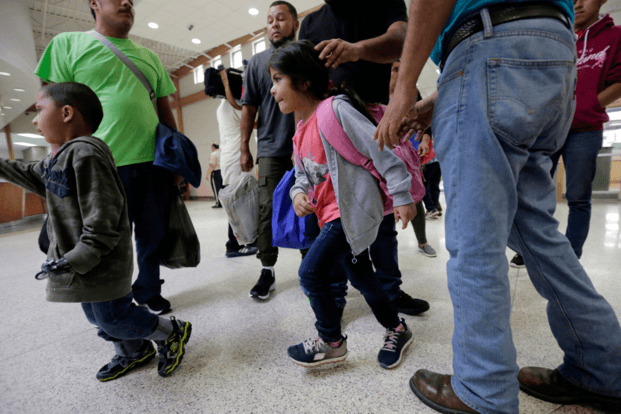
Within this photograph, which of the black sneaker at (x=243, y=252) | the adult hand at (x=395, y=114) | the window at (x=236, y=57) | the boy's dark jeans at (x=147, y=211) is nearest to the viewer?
the adult hand at (x=395, y=114)

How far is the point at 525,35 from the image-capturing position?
66 centimetres

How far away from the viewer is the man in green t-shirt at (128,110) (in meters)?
1.53

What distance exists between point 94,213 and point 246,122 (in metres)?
1.27

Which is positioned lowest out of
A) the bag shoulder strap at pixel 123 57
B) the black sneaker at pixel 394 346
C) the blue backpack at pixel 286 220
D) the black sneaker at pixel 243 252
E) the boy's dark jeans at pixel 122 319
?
the black sneaker at pixel 243 252

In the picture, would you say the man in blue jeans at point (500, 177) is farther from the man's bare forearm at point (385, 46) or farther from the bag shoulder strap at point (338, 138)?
the man's bare forearm at point (385, 46)

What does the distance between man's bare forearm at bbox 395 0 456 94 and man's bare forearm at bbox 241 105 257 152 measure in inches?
58.0

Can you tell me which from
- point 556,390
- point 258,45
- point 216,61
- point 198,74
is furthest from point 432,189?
point 198,74

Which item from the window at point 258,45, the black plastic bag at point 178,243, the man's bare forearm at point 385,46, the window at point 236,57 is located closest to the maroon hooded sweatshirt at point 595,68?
the man's bare forearm at point 385,46

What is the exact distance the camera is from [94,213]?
3.21ft

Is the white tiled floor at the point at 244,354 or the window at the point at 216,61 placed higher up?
the window at the point at 216,61

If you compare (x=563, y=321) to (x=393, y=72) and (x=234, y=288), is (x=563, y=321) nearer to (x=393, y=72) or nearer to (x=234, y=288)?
(x=393, y=72)

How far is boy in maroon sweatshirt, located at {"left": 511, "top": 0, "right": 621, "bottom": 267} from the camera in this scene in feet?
5.19

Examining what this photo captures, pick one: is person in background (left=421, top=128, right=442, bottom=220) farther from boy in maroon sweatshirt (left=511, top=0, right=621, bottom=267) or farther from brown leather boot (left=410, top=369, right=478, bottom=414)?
brown leather boot (left=410, top=369, right=478, bottom=414)

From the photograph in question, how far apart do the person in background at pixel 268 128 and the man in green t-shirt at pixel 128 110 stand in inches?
21.4
